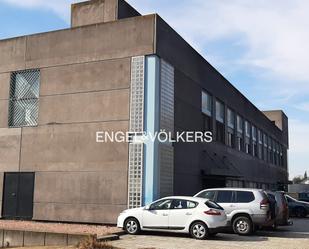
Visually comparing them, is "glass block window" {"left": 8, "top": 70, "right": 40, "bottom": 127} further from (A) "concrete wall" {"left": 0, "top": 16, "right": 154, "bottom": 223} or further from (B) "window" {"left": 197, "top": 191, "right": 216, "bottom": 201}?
(B) "window" {"left": 197, "top": 191, "right": 216, "bottom": 201}

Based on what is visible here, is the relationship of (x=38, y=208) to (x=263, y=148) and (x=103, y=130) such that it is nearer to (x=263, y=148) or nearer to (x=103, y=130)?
(x=103, y=130)

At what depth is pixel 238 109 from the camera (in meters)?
36.0

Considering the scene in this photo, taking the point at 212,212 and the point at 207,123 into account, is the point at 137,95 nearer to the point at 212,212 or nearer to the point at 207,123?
the point at 212,212

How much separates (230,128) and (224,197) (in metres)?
16.1

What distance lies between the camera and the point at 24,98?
2298cm

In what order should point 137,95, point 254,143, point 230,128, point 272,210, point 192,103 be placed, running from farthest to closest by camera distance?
point 254,143
point 230,128
point 192,103
point 137,95
point 272,210

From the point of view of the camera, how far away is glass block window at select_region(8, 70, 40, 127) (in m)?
22.6

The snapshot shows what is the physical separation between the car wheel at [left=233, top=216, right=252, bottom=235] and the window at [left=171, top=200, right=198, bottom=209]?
91.9 inches

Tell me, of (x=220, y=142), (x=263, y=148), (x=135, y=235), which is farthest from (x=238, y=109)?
(x=135, y=235)

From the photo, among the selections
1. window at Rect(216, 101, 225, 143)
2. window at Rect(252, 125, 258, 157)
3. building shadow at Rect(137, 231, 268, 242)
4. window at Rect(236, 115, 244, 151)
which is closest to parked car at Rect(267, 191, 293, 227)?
building shadow at Rect(137, 231, 268, 242)

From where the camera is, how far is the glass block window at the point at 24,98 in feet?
74.3

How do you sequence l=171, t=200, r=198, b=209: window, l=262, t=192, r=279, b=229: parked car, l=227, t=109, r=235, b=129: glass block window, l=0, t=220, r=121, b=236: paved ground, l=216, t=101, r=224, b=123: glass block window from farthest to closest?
l=227, t=109, r=235, b=129: glass block window
l=216, t=101, r=224, b=123: glass block window
l=262, t=192, r=279, b=229: parked car
l=0, t=220, r=121, b=236: paved ground
l=171, t=200, r=198, b=209: window

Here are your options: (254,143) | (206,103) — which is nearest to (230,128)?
(206,103)

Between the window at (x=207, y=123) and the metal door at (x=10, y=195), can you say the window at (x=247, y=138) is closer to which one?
the window at (x=207, y=123)
